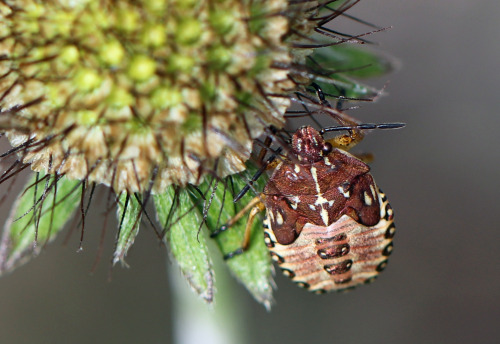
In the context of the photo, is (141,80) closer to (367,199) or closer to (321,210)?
(321,210)

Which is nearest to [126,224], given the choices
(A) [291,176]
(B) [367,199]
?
(A) [291,176]

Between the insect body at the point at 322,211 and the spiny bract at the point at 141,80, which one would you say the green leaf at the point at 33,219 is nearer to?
the spiny bract at the point at 141,80

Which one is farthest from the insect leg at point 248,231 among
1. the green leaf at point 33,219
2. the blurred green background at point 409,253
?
the blurred green background at point 409,253

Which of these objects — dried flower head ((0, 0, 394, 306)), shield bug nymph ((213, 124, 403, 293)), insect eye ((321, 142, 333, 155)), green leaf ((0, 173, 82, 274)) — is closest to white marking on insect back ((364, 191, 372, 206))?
shield bug nymph ((213, 124, 403, 293))

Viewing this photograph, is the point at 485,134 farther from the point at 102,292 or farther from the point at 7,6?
the point at 7,6

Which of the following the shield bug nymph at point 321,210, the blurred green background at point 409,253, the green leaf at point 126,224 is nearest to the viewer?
the green leaf at point 126,224
